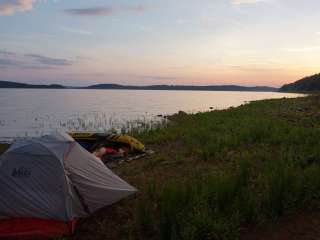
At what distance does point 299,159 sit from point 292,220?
334cm

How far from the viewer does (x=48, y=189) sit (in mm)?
7258

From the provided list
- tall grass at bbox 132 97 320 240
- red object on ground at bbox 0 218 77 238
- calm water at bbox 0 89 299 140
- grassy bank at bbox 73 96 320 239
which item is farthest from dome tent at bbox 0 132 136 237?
calm water at bbox 0 89 299 140

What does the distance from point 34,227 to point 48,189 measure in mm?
707

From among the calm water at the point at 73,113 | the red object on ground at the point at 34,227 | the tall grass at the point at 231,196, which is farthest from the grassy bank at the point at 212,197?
the calm water at the point at 73,113

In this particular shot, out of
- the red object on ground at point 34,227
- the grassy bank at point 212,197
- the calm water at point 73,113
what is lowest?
the calm water at point 73,113

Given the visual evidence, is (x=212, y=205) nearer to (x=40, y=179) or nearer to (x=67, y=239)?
(x=67, y=239)

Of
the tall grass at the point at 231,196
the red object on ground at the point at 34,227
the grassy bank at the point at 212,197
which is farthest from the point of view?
the red object on ground at the point at 34,227

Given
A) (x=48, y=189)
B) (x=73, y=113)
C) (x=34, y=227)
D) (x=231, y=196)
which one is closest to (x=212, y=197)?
(x=231, y=196)

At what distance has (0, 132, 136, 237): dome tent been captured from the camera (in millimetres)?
7062

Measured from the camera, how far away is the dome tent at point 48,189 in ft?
23.2

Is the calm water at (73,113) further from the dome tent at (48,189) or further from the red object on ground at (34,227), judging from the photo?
the red object on ground at (34,227)

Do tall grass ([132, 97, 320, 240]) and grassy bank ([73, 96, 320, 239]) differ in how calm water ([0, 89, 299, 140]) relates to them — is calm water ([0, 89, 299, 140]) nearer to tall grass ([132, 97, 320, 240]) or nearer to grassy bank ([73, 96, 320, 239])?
grassy bank ([73, 96, 320, 239])

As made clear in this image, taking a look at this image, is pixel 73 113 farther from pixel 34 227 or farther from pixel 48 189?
pixel 34 227

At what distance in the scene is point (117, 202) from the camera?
26.8 feet
